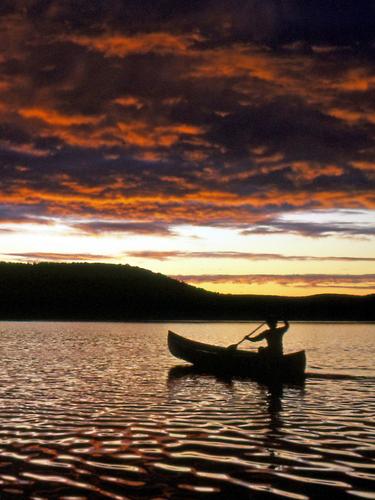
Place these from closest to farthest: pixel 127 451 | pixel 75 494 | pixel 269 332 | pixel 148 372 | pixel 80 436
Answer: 1. pixel 75 494
2. pixel 127 451
3. pixel 80 436
4. pixel 269 332
5. pixel 148 372

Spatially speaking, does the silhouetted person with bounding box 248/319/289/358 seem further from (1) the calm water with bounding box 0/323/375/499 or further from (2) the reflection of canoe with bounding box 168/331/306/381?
(1) the calm water with bounding box 0/323/375/499

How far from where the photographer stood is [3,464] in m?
13.8

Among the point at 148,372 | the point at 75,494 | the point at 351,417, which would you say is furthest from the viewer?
the point at 148,372

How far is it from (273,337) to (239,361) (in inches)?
138

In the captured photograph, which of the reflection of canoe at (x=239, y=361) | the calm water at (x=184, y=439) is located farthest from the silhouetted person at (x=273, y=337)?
the calm water at (x=184, y=439)

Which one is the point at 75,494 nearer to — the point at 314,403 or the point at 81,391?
the point at 314,403

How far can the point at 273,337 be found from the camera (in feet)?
101

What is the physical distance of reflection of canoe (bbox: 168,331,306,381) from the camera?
31.4 m

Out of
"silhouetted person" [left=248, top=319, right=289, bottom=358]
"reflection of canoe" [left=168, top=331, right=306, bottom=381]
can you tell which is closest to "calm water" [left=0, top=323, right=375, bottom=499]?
"reflection of canoe" [left=168, top=331, right=306, bottom=381]

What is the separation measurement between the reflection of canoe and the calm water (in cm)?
105

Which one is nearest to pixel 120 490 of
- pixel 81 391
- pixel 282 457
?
pixel 282 457

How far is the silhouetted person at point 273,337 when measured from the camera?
30.4 metres

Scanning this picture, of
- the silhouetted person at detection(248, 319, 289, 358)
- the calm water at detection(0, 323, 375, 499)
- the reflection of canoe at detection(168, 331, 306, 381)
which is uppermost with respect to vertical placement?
the silhouetted person at detection(248, 319, 289, 358)

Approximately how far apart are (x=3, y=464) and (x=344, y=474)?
6.97 meters
